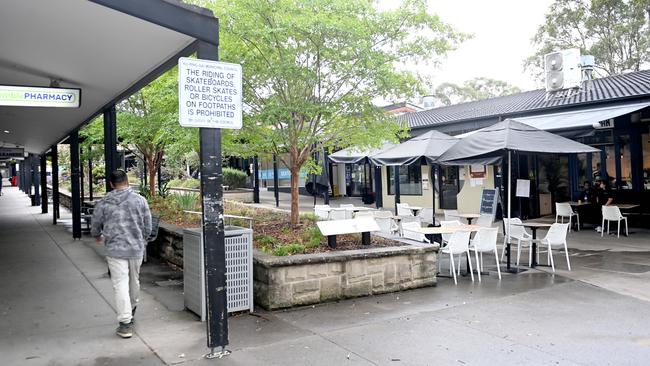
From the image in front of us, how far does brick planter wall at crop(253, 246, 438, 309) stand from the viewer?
604 cm

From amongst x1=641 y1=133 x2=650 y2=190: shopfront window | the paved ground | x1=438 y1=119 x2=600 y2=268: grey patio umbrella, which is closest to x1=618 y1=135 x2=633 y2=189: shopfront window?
x1=641 y1=133 x2=650 y2=190: shopfront window

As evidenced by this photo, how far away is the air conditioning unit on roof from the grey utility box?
13.3 m

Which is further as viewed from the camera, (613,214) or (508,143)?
(613,214)

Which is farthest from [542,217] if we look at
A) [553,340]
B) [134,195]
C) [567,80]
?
[134,195]

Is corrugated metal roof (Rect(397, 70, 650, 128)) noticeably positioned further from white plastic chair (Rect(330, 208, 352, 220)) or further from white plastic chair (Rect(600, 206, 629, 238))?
white plastic chair (Rect(600, 206, 629, 238))

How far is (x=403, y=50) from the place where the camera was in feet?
26.7

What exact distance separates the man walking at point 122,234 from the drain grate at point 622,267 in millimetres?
7190

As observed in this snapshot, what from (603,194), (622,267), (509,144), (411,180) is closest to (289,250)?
(509,144)

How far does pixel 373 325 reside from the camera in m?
5.46

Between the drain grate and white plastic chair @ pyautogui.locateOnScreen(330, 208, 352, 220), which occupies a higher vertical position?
white plastic chair @ pyautogui.locateOnScreen(330, 208, 352, 220)

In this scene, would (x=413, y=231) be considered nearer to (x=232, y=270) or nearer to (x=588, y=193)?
(x=232, y=270)

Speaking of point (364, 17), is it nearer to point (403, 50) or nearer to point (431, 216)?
point (403, 50)

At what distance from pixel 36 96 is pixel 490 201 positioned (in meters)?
8.72

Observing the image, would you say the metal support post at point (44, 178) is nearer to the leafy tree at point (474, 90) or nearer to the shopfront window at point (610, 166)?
the shopfront window at point (610, 166)
